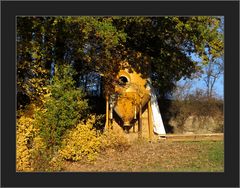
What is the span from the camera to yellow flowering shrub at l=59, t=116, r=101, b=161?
45.3 feet

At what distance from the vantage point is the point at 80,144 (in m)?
14.1

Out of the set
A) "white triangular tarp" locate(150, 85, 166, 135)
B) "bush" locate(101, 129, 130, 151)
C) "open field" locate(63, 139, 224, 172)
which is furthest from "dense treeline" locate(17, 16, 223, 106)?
"open field" locate(63, 139, 224, 172)

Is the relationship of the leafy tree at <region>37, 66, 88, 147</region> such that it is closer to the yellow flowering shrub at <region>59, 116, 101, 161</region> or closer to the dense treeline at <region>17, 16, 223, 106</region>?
the yellow flowering shrub at <region>59, 116, 101, 161</region>

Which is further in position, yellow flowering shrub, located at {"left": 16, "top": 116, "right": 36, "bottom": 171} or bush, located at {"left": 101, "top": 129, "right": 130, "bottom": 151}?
bush, located at {"left": 101, "top": 129, "right": 130, "bottom": 151}

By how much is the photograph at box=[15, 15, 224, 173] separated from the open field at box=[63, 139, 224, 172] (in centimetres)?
3

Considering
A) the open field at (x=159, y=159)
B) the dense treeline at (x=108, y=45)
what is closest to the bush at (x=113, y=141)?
the open field at (x=159, y=159)

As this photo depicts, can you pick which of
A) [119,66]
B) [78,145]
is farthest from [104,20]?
[78,145]

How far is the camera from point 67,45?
48.6 ft

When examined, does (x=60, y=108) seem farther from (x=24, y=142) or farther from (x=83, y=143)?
(x=24, y=142)

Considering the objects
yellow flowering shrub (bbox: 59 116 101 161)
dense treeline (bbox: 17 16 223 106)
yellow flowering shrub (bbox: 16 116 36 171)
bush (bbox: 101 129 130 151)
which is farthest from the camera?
bush (bbox: 101 129 130 151)
